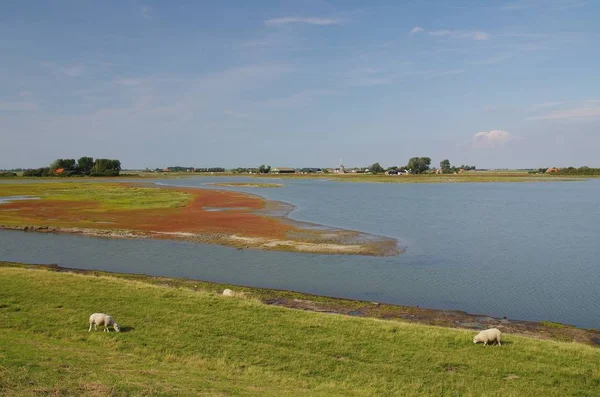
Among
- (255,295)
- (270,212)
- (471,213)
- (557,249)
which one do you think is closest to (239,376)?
(255,295)

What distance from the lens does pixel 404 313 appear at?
20875mm

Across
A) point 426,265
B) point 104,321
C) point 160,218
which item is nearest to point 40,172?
point 160,218

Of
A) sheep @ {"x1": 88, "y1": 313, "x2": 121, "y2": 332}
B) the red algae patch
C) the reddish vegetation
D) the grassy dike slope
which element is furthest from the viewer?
the reddish vegetation

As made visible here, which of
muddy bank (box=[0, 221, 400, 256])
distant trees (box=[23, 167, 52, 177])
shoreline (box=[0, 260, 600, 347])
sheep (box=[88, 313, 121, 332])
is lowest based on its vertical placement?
shoreline (box=[0, 260, 600, 347])

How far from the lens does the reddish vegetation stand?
4622cm

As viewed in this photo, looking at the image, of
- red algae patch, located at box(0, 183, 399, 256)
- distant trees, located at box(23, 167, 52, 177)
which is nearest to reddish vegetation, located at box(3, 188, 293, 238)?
red algae patch, located at box(0, 183, 399, 256)

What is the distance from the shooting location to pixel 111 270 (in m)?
29.7

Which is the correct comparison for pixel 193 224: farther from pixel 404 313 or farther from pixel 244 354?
pixel 244 354

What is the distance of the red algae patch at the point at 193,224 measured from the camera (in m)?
38.8

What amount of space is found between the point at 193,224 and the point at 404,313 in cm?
3313

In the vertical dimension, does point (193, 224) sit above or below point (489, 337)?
below

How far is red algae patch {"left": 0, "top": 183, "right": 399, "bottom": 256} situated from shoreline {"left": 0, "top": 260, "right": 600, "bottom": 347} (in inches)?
490

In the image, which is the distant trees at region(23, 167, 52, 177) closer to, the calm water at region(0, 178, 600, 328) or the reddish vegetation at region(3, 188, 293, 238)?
the reddish vegetation at region(3, 188, 293, 238)

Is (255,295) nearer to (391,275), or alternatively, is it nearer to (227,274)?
(227,274)
